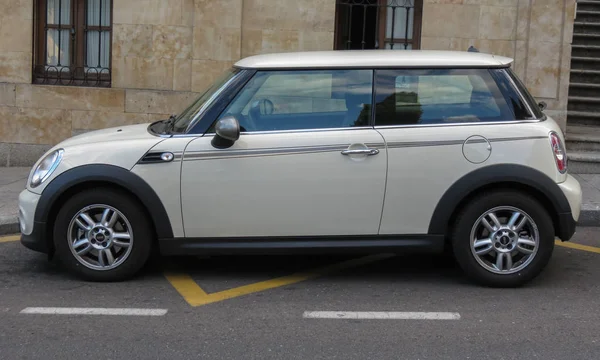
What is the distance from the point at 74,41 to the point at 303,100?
6263 mm

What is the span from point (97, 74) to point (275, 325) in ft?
23.0

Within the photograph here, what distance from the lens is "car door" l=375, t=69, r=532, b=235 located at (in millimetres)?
5719

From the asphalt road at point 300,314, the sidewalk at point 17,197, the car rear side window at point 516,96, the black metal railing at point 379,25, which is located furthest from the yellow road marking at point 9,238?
the black metal railing at point 379,25

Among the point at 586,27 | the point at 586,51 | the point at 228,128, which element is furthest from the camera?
the point at 586,27

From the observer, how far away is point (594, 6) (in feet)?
Result: 44.1

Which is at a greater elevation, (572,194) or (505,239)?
(572,194)

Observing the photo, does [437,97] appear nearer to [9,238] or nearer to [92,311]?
[92,311]

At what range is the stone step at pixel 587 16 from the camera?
518 inches

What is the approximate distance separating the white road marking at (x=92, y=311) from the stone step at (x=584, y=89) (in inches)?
338

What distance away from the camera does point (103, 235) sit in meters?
5.80

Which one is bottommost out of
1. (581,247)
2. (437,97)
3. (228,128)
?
(581,247)

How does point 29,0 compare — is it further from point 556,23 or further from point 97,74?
point 556,23

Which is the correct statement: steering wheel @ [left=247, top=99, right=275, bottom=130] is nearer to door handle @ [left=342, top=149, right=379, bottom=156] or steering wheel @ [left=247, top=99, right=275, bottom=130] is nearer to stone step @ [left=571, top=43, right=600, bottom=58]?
door handle @ [left=342, top=149, right=379, bottom=156]

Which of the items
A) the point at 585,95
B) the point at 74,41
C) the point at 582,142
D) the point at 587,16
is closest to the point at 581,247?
the point at 582,142
